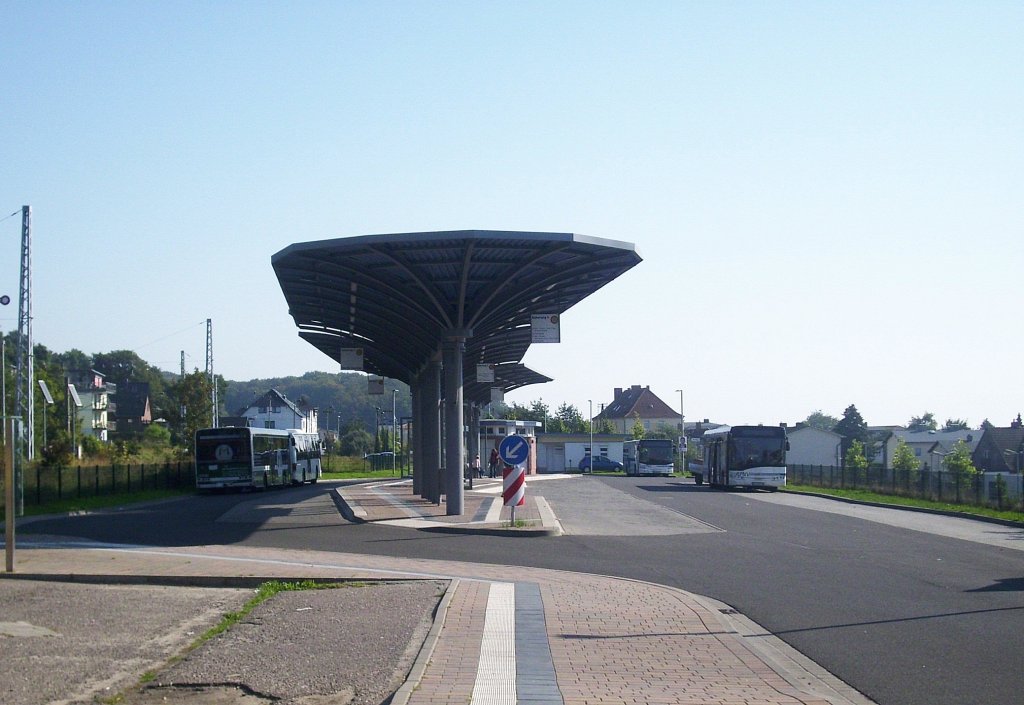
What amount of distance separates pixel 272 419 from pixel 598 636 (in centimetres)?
10480

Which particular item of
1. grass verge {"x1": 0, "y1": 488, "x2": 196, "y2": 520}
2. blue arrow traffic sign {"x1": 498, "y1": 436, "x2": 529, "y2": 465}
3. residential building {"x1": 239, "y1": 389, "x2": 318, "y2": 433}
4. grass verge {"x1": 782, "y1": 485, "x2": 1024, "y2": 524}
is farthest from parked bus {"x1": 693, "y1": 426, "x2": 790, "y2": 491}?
residential building {"x1": 239, "y1": 389, "x2": 318, "y2": 433}

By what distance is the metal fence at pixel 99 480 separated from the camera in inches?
1323

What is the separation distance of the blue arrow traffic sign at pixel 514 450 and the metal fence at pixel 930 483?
14949mm

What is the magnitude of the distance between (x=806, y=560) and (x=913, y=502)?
1984 cm

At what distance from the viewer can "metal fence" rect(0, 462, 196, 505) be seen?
3359cm

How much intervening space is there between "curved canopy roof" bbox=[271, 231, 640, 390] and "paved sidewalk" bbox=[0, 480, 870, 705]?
714cm

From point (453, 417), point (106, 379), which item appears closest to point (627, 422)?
point (106, 379)

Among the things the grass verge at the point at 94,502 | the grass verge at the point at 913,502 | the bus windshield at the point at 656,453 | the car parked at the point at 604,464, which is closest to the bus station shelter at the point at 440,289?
the grass verge at the point at 94,502

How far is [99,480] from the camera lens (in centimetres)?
3909

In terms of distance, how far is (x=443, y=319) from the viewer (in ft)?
81.2

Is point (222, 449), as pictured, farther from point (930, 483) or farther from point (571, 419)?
point (571, 419)

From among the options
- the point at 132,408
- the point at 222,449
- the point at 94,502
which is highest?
the point at 132,408

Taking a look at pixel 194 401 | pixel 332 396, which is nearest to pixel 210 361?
pixel 194 401

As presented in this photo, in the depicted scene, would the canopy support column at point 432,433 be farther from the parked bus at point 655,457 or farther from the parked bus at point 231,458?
the parked bus at point 655,457
